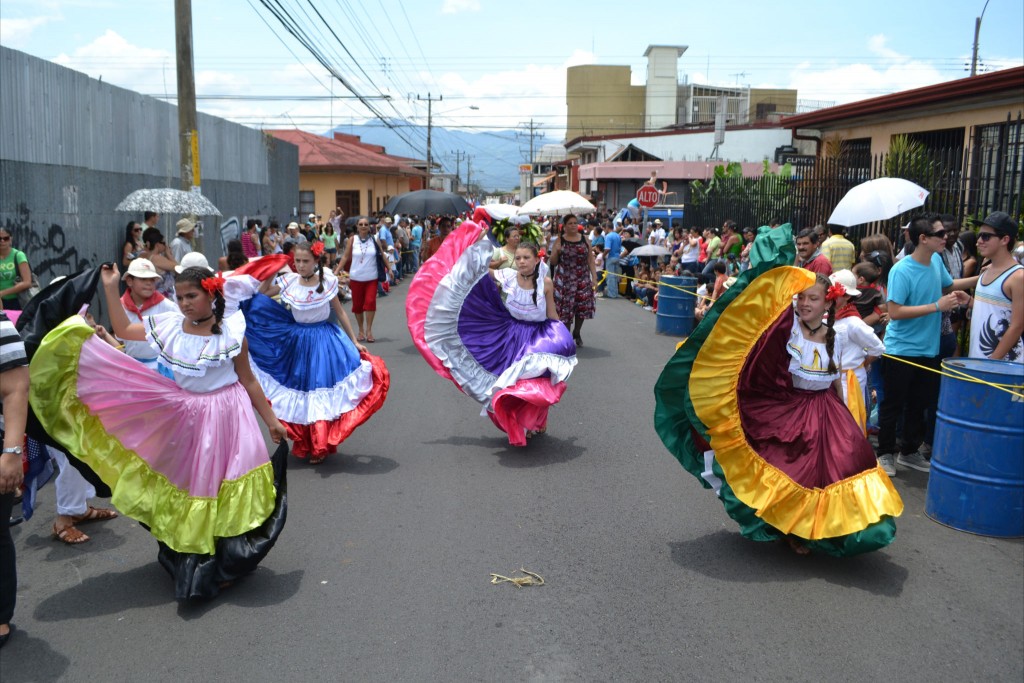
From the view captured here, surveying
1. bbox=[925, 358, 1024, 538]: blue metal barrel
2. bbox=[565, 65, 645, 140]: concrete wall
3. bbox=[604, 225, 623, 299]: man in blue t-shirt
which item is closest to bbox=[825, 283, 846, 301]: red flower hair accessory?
bbox=[925, 358, 1024, 538]: blue metal barrel

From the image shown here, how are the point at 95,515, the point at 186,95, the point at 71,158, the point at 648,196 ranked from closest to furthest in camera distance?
1. the point at 95,515
2. the point at 71,158
3. the point at 186,95
4. the point at 648,196

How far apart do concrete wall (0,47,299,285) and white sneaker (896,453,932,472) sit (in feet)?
36.8

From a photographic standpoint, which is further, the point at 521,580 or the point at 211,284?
the point at 521,580

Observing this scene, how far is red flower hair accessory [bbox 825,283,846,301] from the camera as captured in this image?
5.42m

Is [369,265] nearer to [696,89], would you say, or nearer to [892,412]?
[892,412]

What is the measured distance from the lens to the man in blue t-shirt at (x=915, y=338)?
720 centimetres

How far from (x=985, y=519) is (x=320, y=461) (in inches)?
194

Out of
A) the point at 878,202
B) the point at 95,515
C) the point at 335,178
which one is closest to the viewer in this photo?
the point at 95,515

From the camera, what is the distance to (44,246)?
13.7 metres

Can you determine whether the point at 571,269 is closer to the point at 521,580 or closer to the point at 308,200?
the point at 521,580

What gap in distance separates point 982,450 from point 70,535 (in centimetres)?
578

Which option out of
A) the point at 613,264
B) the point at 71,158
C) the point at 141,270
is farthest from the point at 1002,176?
the point at 71,158

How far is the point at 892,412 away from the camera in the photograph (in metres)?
7.52

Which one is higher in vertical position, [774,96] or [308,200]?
[774,96]
